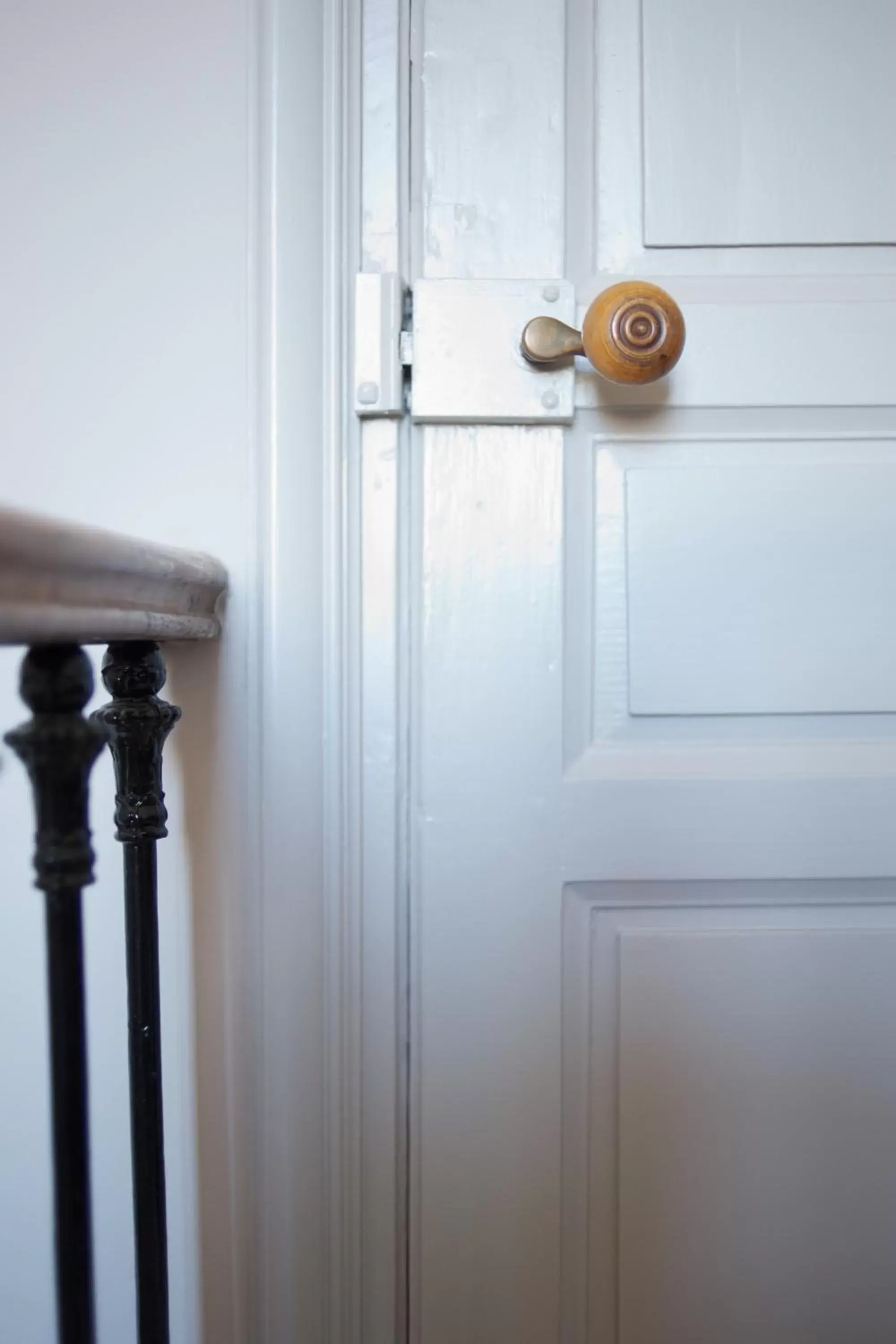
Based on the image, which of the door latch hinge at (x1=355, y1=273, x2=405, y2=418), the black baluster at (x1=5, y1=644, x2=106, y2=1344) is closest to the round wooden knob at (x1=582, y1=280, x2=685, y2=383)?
the door latch hinge at (x1=355, y1=273, x2=405, y2=418)

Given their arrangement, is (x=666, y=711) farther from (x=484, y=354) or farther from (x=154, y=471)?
(x=154, y=471)

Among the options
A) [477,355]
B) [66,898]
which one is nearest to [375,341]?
[477,355]

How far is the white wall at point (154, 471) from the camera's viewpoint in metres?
0.67

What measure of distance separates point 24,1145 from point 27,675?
48 cm

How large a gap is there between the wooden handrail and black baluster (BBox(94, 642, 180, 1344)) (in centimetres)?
4

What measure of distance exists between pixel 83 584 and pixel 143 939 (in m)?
0.27

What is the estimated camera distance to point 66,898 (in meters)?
0.37

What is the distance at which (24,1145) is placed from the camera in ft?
2.21

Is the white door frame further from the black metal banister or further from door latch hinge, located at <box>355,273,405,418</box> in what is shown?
the black metal banister

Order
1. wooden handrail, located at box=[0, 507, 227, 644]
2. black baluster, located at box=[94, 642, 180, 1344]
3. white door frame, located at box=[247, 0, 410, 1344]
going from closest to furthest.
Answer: wooden handrail, located at box=[0, 507, 227, 644]
black baluster, located at box=[94, 642, 180, 1344]
white door frame, located at box=[247, 0, 410, 1344]

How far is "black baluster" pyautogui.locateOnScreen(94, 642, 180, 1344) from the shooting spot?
0.56 metres

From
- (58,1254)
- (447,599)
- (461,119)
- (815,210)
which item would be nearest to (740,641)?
(447,599)

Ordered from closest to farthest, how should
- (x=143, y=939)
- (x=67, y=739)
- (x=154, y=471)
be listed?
(x=67, y=739) → (x=143, y=939) → (x=154, y=471)

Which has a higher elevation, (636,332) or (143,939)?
(636,332)
